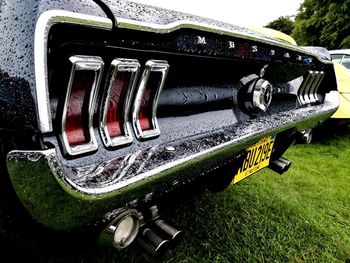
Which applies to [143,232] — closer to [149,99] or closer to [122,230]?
[122,230]

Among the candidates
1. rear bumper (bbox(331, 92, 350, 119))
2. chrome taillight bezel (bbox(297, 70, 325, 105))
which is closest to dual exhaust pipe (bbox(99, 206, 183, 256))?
chrome taillight bezel (bbox(297, 70, 325, 105))

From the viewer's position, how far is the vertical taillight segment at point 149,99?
45.5 inches

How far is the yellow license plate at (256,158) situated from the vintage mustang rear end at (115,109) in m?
0.03

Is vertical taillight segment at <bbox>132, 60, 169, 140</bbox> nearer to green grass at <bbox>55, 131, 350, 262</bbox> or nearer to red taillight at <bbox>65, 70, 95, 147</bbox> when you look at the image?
red taillight at <bbox>65, 70, 95, 147</bbox>

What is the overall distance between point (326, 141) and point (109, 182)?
4865 mm

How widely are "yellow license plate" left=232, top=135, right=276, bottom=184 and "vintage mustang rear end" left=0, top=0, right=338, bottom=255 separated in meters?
0.03

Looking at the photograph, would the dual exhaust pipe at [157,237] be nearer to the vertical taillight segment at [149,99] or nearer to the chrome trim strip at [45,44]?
the vertical taillight segment at [149,99]

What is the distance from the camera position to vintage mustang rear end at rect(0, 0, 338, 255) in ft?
2.63

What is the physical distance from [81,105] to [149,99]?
292 millimetres

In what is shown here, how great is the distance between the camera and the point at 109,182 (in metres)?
0.92

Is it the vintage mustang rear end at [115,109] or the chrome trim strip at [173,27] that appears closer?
the vintage mustang rear end at [115,109]

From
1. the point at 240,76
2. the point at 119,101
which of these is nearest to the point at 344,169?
the point at 240,76

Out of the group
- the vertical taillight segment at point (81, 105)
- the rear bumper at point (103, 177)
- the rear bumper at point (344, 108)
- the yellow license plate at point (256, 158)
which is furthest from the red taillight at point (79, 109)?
the rear bumper at point (344, 108)

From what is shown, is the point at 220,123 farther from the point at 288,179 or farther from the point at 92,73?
the point at 288,179
